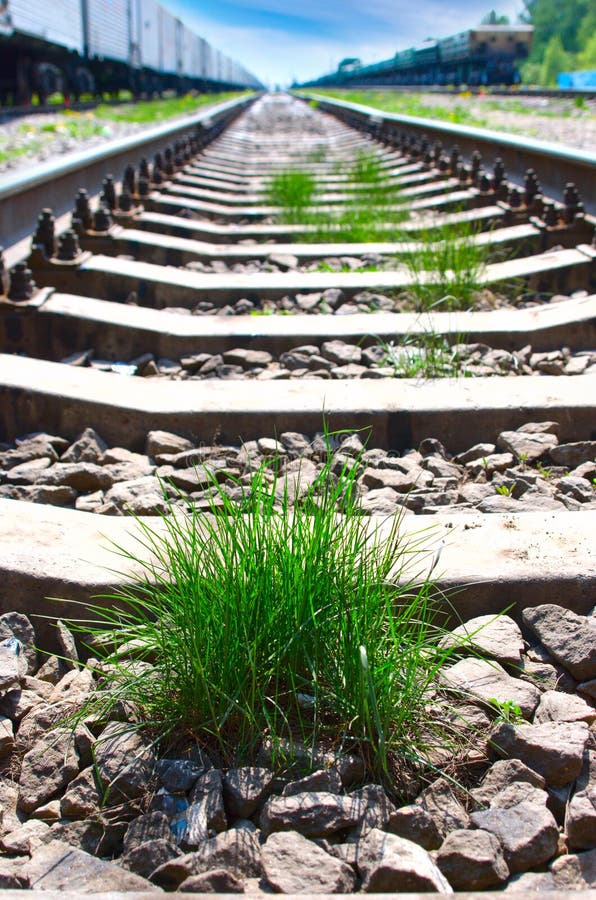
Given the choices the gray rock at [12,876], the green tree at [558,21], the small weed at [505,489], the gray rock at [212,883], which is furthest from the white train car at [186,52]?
the green tree at [558,21]

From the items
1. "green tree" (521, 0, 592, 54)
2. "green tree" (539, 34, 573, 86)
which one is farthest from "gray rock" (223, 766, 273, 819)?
"green tree" (521, 0, 592, 54)

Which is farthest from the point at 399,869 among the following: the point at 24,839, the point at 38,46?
the point at 38,46

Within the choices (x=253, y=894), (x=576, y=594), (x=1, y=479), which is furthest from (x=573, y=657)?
(x=1, y=479)

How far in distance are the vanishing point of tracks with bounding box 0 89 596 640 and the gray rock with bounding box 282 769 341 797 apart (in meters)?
0.55

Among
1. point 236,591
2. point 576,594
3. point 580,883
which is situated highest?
point 236,591

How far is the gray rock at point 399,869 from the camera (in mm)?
1259

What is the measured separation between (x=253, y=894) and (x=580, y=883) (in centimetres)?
46

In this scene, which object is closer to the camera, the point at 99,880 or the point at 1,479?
A: the point at 99,880

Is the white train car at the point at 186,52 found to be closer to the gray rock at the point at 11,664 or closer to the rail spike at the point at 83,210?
the rail spike at the point at 83,210

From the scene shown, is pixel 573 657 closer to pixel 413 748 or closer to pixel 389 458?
pixel 413 748

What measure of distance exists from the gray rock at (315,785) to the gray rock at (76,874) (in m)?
0.27

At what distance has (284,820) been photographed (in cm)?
139

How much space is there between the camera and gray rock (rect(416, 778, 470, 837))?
1412mm

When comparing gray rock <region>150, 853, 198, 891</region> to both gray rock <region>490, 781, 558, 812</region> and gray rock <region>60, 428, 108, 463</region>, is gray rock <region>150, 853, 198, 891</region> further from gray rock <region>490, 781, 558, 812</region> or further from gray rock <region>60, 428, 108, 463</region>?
gray rock <region>60, 428, 108, 463</region>
